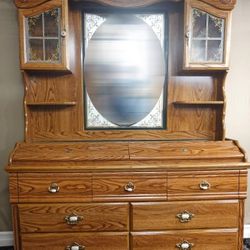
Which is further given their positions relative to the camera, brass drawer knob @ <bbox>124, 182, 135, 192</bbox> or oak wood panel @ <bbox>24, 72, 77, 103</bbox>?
oak wood panel @ <bbox>24, 72, 77, 103</bbox>

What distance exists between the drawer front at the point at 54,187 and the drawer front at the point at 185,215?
37 centimetres

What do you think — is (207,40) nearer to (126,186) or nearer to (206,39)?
(206,39)

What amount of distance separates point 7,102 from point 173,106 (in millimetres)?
1399

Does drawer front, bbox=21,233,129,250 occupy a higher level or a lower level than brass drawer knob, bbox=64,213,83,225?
lower

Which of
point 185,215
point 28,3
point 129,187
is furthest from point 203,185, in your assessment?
point 28,3

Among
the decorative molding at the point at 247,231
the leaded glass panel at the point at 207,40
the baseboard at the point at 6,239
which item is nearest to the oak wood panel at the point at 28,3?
the leaded glass panel at the point at 207,40

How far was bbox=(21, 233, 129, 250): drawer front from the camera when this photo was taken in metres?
1.76

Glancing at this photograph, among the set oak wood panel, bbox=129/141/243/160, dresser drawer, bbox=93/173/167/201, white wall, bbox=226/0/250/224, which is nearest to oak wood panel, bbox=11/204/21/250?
dresser drawer, bbox=93/173/167/201

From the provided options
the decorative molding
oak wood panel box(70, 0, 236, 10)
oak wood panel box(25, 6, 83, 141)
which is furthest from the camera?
the decorative molding

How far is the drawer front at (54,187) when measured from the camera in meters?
1.72

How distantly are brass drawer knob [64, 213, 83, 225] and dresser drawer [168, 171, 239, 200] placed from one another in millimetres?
639

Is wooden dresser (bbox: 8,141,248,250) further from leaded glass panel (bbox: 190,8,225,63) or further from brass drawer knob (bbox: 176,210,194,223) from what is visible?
leaded glass panel (bbox: 190,8,225,63)

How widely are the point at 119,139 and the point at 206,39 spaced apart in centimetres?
102

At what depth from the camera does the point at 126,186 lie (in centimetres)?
175
